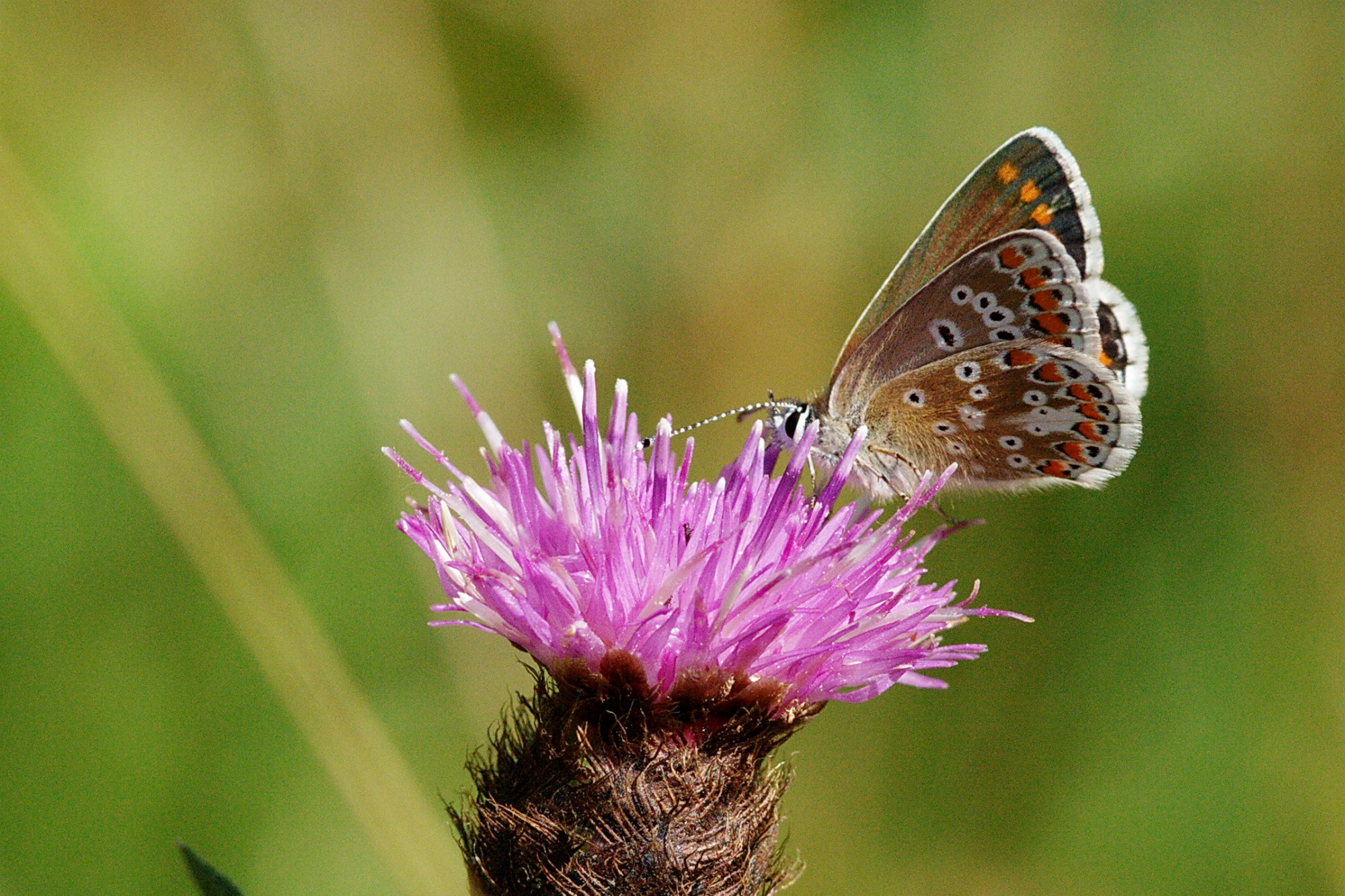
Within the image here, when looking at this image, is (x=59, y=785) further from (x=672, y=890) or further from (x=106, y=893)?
(x=672, y=890)

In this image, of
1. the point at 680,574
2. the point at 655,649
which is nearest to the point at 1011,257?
the point at 680,574

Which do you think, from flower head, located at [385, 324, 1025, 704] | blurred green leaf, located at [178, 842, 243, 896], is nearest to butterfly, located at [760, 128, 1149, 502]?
flower head, located at [385, 324, 1025, 704]

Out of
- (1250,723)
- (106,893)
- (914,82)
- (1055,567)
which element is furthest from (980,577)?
(106,893)

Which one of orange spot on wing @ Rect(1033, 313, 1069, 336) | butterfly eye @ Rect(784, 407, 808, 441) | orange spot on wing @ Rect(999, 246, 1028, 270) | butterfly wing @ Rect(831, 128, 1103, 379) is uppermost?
butterfly wing @ Rect(831, 128, 1103, 379)

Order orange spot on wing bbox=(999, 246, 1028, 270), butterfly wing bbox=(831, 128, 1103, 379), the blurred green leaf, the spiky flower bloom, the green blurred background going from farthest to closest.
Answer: the green blurred background
butterfly wing bbox=(831, 128, 1103, 379)
orange spot on wing bbox=(999, 246, 1028, 270)
the spiky flower bloom
the blurred green leaf

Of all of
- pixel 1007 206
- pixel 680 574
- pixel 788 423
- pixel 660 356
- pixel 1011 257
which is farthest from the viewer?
pixel 660 356

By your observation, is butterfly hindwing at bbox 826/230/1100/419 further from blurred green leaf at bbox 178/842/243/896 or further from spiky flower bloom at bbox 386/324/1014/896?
blurred green leaf at bbox 178/842/243/896

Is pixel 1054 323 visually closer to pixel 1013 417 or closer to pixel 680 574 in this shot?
pixel 1013 417
